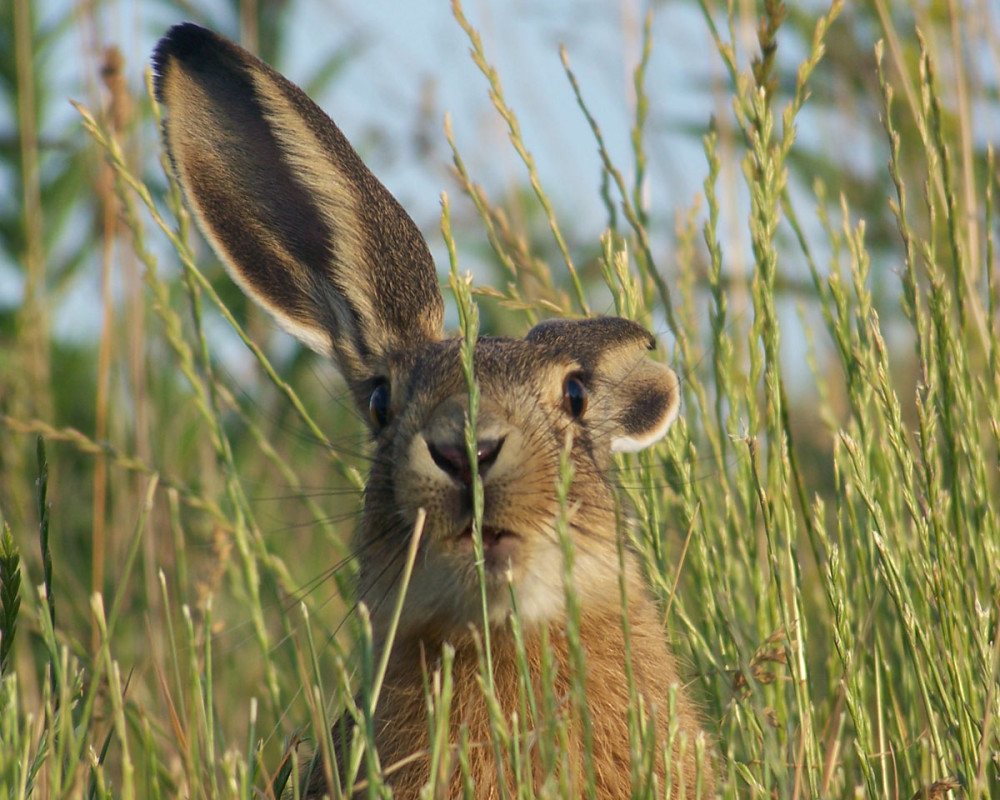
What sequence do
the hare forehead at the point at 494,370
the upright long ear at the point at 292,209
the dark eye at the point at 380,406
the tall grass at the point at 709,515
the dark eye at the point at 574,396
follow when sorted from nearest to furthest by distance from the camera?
the tall grass at the point at 709,515 < the hare forehead at the point at 494,370 < the dark eye at the point at 574,396 < the dark eye at the point at 380,406 < the upright long ear at the point at 292,209

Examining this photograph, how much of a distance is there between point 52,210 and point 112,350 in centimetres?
94

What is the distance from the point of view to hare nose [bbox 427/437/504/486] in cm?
275

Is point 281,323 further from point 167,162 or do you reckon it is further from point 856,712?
point 856,712

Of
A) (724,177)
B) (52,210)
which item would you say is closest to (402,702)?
(724,177)

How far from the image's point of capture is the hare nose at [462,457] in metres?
2.75

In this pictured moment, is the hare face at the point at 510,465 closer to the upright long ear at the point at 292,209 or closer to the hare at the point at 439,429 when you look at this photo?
the hare at the point at 439,429

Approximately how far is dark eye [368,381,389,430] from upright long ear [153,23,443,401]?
0.25 metres

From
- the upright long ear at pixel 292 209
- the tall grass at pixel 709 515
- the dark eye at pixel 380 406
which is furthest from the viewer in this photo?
the upright long ear at pixel 292 209

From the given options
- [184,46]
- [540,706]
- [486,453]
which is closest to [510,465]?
[486,453]

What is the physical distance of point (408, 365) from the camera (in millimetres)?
3422

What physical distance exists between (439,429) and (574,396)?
23.3 inches

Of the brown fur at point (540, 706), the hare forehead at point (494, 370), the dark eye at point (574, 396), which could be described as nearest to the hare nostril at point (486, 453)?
the hare forehead at point (494, 370)

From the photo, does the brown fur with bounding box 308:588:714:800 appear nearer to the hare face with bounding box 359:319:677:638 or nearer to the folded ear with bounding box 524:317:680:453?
the hare face with bounding box 359:319:677:638

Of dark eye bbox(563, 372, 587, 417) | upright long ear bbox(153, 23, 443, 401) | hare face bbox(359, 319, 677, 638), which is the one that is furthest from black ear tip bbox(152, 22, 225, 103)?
dark eye bbox(563, 372, 587, 417)
